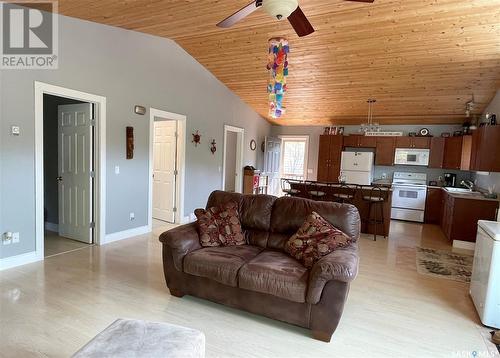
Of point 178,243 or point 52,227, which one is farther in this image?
point 52,227

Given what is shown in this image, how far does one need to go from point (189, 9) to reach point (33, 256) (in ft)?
12.0

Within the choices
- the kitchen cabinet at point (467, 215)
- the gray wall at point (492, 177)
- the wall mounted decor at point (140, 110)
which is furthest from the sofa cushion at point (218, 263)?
the gray wall at point (492, 177)

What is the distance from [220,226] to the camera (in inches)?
121

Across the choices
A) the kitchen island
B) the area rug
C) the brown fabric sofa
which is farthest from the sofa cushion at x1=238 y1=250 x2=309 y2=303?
the kitchen island

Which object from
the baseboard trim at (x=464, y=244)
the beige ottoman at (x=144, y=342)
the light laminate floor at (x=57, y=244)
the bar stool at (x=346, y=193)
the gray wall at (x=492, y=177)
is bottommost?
the light laminate floor at (x=57, y=244)

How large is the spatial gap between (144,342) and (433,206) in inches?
280

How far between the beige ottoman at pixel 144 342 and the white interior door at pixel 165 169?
170 inches

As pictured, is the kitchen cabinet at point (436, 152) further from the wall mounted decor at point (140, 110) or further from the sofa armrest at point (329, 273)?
the wall mounted decor at point (140, 110)

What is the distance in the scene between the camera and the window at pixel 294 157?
8.72 metres

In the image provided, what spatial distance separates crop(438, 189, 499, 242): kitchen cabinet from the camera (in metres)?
4.69

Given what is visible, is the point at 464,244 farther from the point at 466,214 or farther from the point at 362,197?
the point at 362,197

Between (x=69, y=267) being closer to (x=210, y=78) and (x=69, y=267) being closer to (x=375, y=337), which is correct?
(x=375, y=337)

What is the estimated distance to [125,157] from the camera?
181 inches

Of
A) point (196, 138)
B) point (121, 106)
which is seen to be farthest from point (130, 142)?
point (196, 138)
